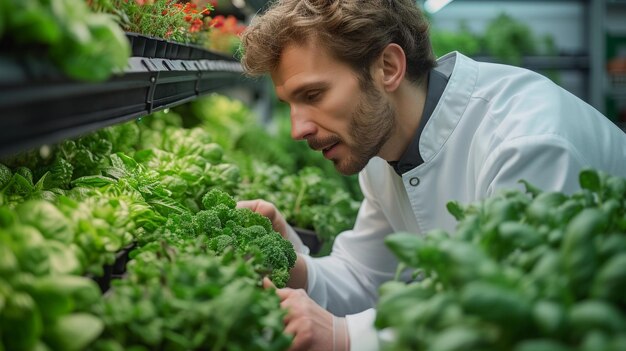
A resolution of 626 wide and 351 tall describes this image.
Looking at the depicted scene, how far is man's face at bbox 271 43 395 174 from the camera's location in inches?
83.0

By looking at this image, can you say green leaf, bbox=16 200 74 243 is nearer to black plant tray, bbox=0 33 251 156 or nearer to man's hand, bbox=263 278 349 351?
black plant tray, bbox=0 33 251 156

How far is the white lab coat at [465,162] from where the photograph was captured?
6.28 feet

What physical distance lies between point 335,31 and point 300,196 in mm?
872

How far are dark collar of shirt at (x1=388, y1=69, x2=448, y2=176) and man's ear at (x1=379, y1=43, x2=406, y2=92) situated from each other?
0.48 ft

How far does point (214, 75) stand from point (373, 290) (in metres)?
1.11

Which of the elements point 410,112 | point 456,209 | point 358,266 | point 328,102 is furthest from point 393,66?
point 456,209

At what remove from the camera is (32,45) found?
35.9 inches

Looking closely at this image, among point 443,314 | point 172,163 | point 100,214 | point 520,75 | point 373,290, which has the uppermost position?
point 520,75

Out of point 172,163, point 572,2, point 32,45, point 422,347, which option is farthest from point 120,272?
point 572,2

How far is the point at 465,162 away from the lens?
231 centimetres

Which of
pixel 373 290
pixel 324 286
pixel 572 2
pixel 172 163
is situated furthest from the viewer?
pixel 572 2

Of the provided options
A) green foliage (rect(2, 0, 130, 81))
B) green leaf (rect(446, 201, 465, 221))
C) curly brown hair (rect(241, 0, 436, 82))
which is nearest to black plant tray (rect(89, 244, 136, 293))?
green foliage (rect(2, 0, 130, 81))

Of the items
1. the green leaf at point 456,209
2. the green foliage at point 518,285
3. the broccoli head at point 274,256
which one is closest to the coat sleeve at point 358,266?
the broccoli head at point 274,256

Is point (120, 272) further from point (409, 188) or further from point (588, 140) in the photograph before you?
point (588, 140)
